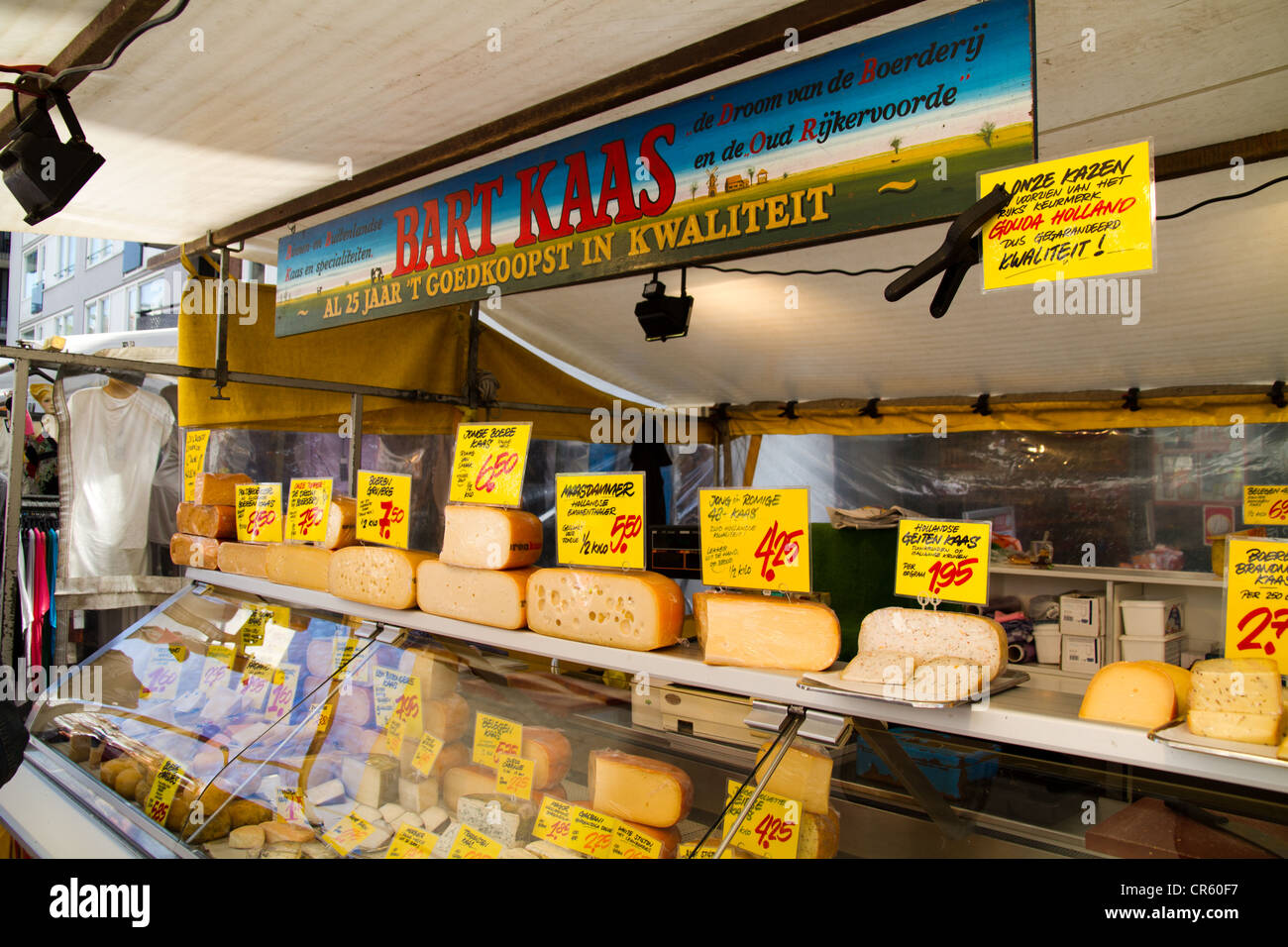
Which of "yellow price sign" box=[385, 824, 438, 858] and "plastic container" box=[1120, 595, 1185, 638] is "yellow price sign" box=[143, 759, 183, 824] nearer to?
"yellow price sign" box=[385, 824, 438, 858]

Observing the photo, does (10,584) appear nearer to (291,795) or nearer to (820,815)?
(291,795)

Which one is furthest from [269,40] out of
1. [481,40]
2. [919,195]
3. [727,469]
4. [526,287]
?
[727,469]

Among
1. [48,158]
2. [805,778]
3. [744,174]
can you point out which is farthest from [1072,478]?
[48,158]

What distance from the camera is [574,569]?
6.98 feet

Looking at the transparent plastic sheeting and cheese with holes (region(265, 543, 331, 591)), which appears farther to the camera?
the transparent plastic sheeting

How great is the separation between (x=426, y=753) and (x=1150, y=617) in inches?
160

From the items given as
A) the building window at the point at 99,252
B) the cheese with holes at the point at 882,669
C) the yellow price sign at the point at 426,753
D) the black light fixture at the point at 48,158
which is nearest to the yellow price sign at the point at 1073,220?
the cheese with holes at the point at 882,669

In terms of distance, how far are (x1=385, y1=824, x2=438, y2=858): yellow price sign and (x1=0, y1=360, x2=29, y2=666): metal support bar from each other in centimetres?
242

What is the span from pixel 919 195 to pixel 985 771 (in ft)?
4.38

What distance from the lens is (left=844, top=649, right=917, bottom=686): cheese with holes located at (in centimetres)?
152

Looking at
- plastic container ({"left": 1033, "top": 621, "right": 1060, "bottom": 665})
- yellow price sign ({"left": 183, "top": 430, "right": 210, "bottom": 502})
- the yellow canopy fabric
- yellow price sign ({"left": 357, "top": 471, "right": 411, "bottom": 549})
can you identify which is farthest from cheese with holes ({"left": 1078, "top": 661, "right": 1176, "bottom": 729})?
the yellow canopy fabric

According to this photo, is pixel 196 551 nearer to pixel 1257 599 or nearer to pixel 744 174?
pixel 744 174

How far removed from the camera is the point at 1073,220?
62.7 inches

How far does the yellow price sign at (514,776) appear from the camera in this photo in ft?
7.45
